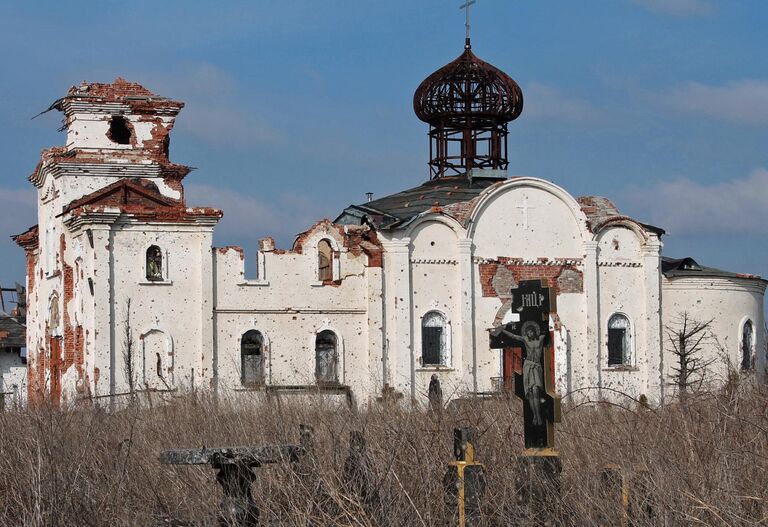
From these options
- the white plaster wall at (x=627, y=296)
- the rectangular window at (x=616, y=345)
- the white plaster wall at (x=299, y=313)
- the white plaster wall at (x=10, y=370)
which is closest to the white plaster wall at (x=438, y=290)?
the white plaster wall at (x=299, y=313)

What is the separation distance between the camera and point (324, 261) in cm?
3036

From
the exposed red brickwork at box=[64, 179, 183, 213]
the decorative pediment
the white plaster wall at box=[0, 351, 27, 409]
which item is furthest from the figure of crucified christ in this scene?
the white plaster wall at box=[0, 351, 27, 409]

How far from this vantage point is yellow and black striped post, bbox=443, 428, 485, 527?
10.6 meters

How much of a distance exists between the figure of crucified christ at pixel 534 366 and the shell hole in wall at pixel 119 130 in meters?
19.3

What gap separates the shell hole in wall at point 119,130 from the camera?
3041 centimetres

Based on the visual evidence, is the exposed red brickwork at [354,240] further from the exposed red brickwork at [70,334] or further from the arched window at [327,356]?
the exposed red brickwork at [70,334]

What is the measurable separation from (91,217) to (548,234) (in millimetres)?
10353

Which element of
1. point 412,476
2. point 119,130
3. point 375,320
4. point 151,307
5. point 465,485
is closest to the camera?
point 465,485

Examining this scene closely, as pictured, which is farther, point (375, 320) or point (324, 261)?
point (324, 261)

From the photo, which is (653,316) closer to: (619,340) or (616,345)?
(619,340)

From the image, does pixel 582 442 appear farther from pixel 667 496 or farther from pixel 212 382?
pixel 212 382

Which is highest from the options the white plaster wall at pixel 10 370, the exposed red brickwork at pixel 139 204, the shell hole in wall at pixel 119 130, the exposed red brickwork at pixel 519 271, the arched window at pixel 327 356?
the shell hole in wall at pixel 119 130

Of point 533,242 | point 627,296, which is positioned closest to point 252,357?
point 533,242

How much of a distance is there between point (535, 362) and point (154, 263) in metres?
17.5
